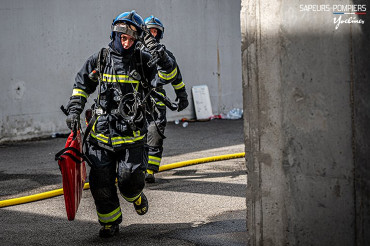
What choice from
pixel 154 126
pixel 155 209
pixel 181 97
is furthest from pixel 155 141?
pixel 155 209

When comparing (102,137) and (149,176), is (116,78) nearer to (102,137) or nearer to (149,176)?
(102,137)

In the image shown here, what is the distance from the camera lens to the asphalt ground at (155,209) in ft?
18.2

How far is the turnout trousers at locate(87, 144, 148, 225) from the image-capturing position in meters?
5.56

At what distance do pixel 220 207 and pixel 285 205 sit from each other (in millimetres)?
2523

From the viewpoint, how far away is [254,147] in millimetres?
4273

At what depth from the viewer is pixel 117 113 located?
5.60 meters

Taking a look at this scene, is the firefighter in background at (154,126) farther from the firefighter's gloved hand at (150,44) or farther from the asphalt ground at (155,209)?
the firefighter's gloved hand at (150,44)

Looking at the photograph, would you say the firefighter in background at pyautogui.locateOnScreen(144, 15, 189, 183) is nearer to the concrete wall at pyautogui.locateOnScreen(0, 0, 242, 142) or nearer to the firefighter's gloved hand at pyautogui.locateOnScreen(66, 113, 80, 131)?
the firefighter's gloved hand at pyautogui.locateOnScreen(66, 113, 80, 131)

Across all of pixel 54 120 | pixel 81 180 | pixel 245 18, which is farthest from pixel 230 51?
pixel 245 18

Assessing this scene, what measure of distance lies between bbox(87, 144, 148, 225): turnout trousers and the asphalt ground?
23 centimetres

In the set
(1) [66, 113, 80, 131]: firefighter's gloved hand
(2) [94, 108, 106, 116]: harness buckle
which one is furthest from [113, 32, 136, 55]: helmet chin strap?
(1) [66, 113, 80, 131]: firefighter's gloved hand

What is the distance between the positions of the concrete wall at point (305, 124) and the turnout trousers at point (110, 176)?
1.57 meters

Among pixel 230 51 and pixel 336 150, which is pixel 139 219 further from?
pixel 230 51

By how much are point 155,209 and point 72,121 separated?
152cm
